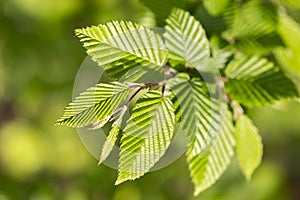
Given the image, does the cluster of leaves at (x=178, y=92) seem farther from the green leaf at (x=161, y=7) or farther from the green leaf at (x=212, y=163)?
the green leaf at (x=161, y=7)

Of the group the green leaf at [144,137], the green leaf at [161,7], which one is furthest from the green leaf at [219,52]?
the green leaf at [144,137]

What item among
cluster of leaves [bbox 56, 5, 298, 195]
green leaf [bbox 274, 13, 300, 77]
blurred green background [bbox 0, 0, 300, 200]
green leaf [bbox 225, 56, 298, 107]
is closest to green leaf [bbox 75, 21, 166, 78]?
cluster of leaves [bbox 56, 5, 298, 195]

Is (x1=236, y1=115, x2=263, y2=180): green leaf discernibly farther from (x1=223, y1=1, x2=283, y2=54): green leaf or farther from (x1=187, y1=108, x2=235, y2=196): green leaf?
(x1=223, y1=1, x2=283, y2=54): green leaf

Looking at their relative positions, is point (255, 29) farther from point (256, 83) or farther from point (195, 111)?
point (195, 111)

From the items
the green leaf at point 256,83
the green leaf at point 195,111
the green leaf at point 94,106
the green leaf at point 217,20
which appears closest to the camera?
the green leaf at point 94,106

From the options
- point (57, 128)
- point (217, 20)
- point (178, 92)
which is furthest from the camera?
point (57, 128)

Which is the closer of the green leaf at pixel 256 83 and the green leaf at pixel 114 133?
the green leaf at pixel 114 133

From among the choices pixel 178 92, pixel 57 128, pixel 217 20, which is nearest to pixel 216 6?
pixel 217 20
